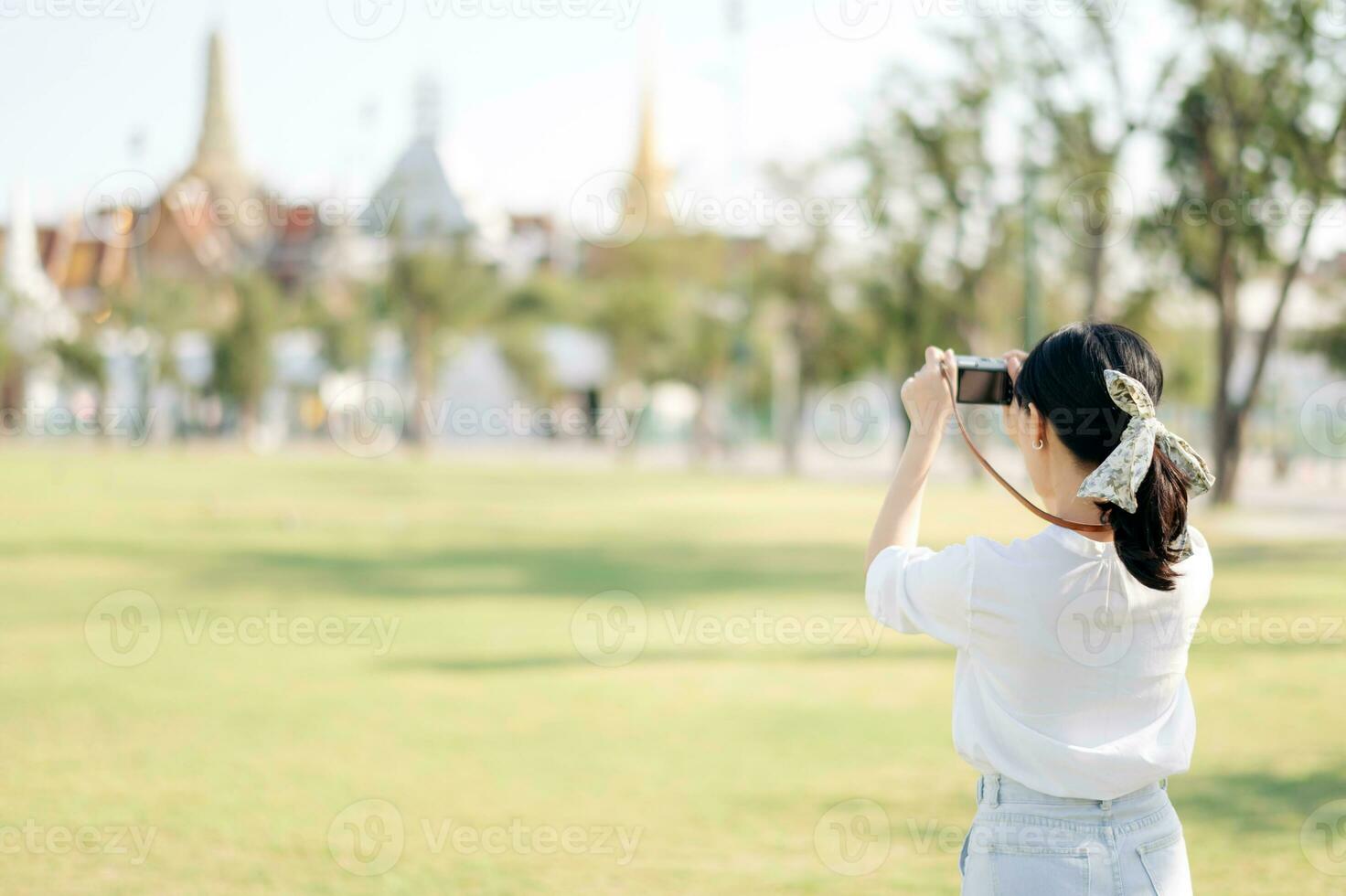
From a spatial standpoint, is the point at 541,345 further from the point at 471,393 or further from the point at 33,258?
the point at 33,258

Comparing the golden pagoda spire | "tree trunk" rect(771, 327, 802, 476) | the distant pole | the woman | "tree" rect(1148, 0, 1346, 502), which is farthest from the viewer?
the golden pagoda spire

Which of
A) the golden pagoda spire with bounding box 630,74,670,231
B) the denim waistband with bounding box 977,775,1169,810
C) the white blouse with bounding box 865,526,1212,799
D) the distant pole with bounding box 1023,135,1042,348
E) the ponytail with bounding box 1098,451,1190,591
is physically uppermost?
the golden pagoda spire with bounding box 630,74,670,231

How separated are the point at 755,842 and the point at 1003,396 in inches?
140

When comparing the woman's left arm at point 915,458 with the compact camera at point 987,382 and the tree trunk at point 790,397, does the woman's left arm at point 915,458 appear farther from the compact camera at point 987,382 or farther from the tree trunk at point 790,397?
the tree trunk at point 790,397

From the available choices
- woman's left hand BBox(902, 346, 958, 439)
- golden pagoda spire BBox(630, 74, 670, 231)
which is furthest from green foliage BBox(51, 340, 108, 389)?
woman's left hand BBox(902, 346, 958, 439)

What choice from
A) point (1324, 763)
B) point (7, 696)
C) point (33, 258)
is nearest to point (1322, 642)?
point (1324, 763)

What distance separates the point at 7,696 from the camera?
27.7ft

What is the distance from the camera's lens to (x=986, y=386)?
2.42 m

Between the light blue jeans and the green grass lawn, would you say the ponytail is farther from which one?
the green grass lawn

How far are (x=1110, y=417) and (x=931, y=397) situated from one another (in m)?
0.34

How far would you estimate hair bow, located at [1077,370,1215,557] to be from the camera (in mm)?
2053

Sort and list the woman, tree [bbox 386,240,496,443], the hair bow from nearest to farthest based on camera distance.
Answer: the hair bow < the woman < tree [bbox 386,240,496,443]

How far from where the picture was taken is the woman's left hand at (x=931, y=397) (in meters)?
2.39

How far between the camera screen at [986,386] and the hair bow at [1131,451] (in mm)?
288
